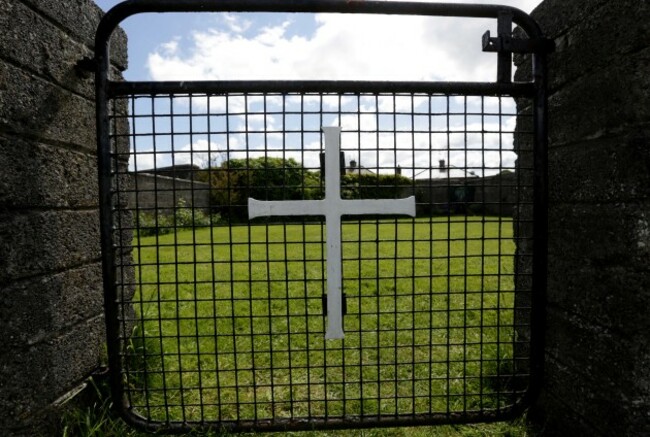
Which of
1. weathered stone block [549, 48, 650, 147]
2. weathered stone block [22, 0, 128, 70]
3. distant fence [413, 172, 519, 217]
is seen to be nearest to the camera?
weathered stone block [549, 48, 650, 147]

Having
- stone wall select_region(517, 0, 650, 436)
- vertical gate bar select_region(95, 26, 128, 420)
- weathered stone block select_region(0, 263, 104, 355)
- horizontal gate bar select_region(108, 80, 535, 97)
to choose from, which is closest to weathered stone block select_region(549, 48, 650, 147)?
stone wall select_region(517, 0, 650, 436)

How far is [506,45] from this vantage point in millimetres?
1882

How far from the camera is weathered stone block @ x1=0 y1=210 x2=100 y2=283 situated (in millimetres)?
1499

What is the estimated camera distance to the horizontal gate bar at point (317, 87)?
1.86 meters

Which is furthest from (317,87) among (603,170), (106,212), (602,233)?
(602,233)

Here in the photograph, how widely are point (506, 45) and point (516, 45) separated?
0.15 ft

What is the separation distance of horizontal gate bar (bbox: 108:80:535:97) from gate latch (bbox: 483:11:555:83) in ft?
0.28

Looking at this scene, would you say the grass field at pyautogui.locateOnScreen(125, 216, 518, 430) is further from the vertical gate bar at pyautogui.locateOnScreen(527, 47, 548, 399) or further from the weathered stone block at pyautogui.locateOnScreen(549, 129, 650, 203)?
the weathered stone block at pyautogui.locateOnScreen(549, 129, 650, 203)

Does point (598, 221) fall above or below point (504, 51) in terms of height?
below

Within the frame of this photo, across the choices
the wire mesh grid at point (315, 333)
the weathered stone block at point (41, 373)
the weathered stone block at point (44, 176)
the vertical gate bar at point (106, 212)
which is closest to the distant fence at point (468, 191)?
the wire mesh grid at point (315, 333)

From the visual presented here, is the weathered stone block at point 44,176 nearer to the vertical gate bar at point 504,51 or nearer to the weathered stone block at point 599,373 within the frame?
the vertical gate bar at point 504,51

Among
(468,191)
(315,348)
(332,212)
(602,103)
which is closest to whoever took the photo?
(602,103)

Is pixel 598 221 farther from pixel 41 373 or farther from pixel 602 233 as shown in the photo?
pixel 41 373

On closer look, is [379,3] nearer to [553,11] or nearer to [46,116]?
[553,11]
